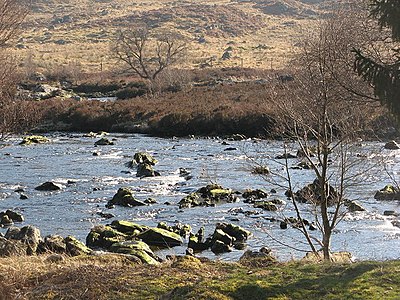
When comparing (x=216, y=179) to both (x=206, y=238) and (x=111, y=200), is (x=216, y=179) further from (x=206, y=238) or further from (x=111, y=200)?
(x=206, y=238)

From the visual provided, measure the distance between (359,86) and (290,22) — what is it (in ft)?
420

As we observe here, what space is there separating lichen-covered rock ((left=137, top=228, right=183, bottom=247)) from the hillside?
6365 centimetres

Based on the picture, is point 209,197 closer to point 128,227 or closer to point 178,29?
point 128,227

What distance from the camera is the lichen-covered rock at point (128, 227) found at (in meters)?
20.0

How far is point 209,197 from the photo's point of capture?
25.3 metres

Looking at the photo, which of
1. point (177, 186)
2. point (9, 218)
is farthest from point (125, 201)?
point (9, 218)

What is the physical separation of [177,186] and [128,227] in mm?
7539

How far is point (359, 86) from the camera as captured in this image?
1341 centimetres

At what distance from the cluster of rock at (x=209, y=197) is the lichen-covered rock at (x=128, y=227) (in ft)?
12.3

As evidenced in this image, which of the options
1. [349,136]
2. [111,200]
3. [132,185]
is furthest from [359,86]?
[132,185]

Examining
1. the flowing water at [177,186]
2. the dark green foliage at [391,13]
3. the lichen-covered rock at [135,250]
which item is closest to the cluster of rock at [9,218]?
the flowing water at [177,186]

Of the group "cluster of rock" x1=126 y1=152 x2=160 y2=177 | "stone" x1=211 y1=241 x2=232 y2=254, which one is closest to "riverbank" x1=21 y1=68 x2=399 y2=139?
"cluster of rock" x1=126 y1=152 x2=160 y2=177

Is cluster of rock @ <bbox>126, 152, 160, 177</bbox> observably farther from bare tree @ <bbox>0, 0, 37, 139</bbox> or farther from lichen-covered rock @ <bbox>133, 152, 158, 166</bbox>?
bare tree @ <bbox>0, 0, 37, 139</bbox>

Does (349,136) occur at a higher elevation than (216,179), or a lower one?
higher
